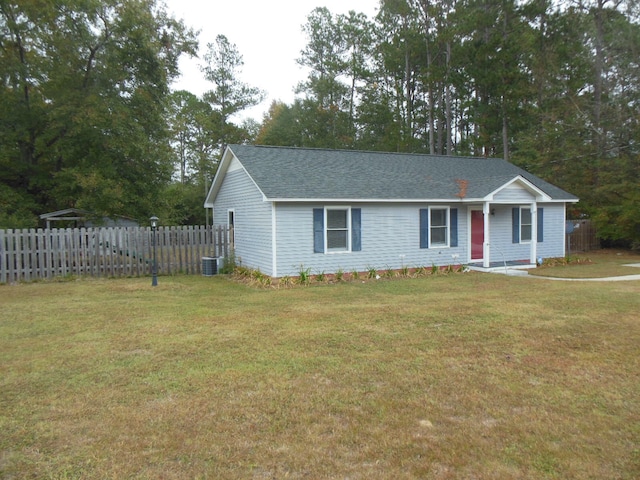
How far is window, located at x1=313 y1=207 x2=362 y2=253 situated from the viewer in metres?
13.2

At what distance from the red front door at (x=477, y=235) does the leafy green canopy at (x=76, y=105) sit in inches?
536

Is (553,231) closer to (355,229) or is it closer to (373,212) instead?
(373,212)

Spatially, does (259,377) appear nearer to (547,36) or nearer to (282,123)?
(547,36)

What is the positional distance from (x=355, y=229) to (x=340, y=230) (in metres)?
0.47

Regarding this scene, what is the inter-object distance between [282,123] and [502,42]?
18071mm

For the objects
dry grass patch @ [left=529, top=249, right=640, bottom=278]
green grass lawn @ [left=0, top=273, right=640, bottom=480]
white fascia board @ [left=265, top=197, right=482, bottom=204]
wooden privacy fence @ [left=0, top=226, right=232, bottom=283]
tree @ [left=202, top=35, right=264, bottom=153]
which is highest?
Answer: tree @ [left=202, top=35, right=264, bottom=153]

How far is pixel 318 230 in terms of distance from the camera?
13.0 m

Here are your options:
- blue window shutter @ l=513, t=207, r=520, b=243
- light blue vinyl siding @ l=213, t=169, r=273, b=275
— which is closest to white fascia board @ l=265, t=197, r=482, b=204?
light blue vinyl siding @ l=213, t=169, r=273, b=275

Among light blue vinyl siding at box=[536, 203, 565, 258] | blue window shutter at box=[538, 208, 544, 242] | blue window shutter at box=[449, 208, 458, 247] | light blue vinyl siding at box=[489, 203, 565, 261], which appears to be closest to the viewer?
blue window shutter at box=[449, 208, 458, 247]

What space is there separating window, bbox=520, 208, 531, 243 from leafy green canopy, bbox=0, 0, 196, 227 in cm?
1561

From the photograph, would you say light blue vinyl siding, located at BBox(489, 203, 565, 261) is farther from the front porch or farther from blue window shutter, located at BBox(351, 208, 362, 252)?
blue window shutter, located at BBox(351, 208, 362, 252)

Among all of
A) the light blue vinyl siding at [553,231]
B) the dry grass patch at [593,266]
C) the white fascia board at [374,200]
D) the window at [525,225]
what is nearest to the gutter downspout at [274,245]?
the white fascia board at [374,200]

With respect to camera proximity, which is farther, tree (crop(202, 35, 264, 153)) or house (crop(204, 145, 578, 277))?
tree (crop(202, 35, 264, 153))

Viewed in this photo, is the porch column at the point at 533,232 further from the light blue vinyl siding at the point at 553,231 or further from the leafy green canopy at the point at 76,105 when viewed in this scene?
the leafy green canopy at the point at 76,105
